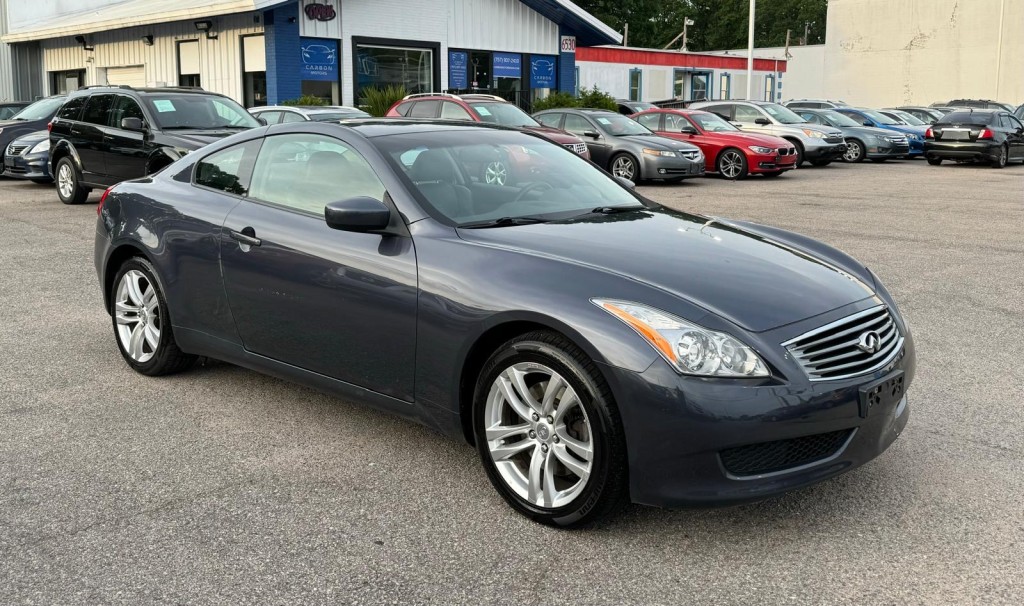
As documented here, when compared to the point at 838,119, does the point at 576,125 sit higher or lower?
lower

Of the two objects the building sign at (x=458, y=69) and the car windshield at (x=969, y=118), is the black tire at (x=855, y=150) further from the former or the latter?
the building sign at (x=458, y=69)

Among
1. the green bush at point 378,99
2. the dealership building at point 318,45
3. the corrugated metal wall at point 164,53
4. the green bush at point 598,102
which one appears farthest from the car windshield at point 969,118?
the corrugated metal wall at point 164,53

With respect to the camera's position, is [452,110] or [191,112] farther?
[452,110]

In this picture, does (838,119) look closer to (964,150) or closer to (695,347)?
(964,150)

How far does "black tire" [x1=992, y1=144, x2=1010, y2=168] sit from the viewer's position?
25109 mm

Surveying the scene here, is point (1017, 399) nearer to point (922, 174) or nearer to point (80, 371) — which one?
point (80, 371)

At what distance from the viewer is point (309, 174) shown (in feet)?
16.0

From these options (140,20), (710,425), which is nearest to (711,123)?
(140,20)

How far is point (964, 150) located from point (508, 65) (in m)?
12.8

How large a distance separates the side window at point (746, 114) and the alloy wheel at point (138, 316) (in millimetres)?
20023

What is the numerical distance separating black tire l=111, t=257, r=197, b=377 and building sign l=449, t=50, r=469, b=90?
77.1 ft

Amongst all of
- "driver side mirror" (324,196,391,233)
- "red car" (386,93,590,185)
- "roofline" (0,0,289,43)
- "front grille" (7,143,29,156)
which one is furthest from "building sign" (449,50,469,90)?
"driver side mirror" (324,196,391,233)

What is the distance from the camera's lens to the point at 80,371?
5867 mm

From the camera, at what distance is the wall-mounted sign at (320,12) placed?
25.2 meters
